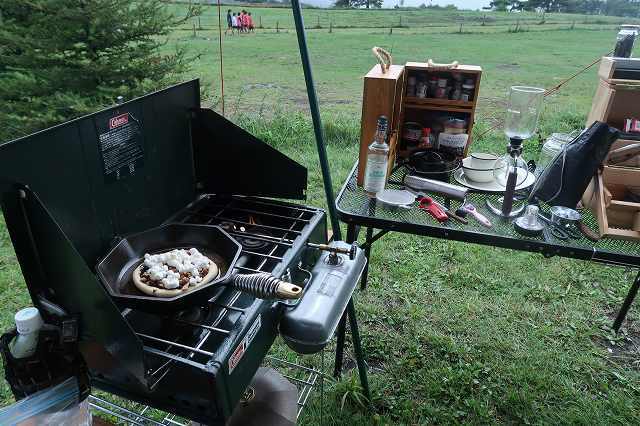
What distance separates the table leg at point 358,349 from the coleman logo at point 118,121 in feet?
3.19

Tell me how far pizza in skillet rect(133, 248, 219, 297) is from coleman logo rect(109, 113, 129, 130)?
15.7 inches

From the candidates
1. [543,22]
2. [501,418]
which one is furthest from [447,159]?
[543,22]

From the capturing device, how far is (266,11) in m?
22.4

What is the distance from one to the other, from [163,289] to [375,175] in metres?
0.89

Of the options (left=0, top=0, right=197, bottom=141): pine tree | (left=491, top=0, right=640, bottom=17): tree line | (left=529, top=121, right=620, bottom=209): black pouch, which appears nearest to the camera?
(left=529, top=121, right=620, bottom=209): black pouch

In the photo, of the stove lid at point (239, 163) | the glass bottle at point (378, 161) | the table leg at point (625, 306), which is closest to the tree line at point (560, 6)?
the table leg at point (625, 306)

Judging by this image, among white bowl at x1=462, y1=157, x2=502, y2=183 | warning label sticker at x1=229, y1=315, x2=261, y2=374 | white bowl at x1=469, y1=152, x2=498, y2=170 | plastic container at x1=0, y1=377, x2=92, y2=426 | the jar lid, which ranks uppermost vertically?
the jar lid

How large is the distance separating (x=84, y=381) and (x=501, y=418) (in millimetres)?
1749

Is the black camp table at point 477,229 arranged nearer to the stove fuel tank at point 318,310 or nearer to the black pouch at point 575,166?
the black pouch at point 575,166

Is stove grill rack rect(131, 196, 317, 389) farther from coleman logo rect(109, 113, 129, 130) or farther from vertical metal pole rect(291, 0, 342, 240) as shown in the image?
coleman logo rect(109, 113, 129, 130)

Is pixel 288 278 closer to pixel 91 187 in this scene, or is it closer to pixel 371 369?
pixel 91 187

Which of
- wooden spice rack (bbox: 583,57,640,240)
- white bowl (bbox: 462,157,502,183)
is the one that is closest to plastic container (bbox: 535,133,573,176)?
wooden spice rack (bbox: 583,57,640,240)

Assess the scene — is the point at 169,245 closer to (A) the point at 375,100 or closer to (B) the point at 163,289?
(B) the point at 163,289

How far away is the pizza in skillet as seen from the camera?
119cm
